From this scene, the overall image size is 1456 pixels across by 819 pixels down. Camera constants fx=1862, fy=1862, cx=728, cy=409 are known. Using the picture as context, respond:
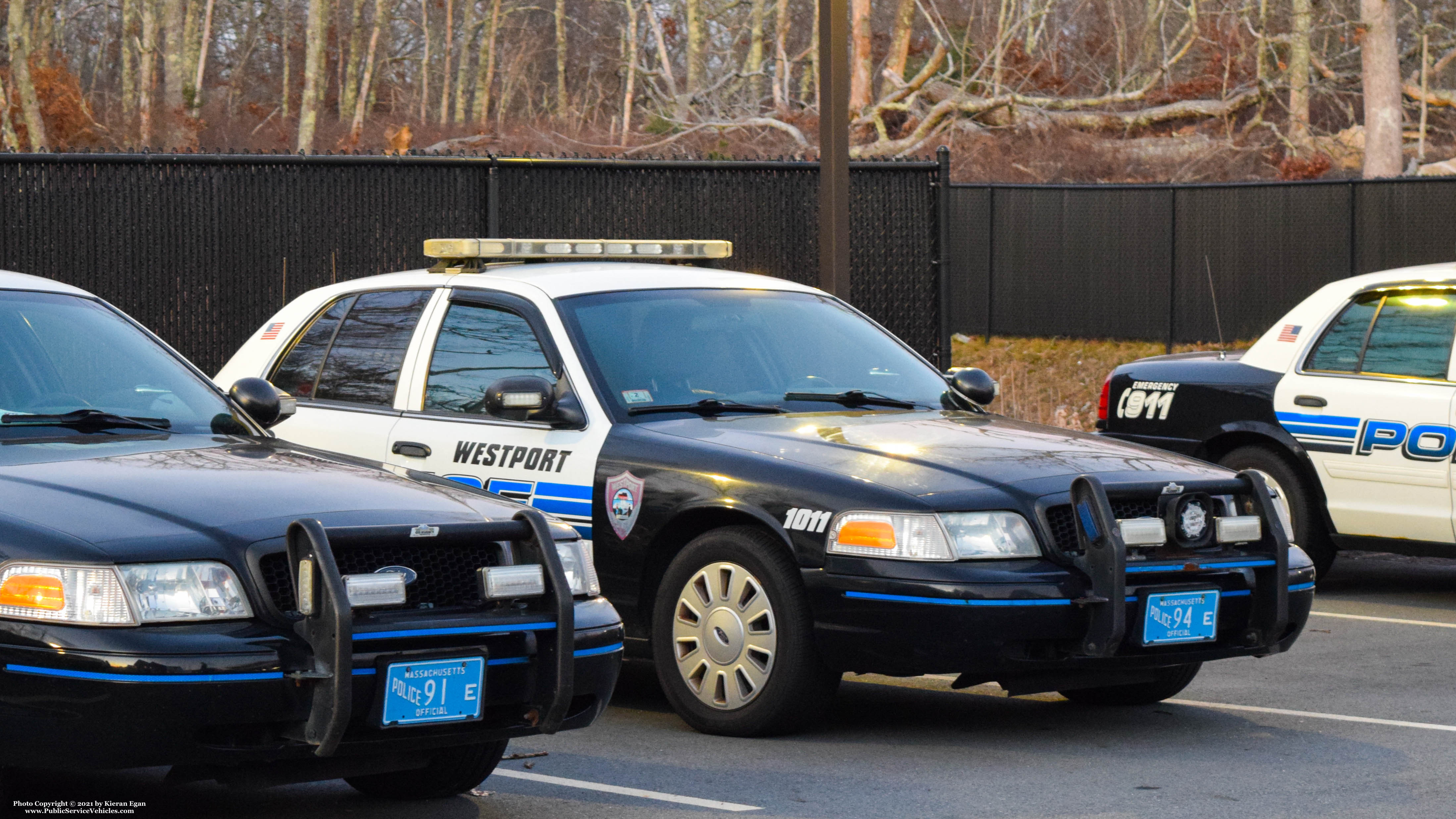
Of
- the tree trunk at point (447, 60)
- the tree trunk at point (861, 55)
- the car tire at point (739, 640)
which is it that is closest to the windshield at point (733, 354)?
the car tire at point (739, 640)

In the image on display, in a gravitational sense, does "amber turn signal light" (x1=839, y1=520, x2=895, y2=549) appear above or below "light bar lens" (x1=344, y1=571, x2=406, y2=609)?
below

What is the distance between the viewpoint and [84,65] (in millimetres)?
59594

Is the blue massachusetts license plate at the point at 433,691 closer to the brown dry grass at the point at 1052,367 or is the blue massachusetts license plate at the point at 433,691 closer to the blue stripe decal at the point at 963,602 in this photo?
the blue stripe decal at the point at 963,602

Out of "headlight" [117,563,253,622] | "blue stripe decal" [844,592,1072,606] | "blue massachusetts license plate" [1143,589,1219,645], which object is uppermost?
"headlight" [117,563,253,622]

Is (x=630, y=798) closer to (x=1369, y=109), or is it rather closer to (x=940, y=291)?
(x=940, y=291)

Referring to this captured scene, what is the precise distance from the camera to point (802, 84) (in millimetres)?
43750

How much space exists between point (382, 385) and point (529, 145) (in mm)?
32995

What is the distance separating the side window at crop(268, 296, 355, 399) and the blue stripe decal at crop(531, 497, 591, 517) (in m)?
1.53

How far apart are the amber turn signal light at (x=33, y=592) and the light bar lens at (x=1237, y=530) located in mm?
3694

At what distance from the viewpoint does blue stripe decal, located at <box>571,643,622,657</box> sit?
4.71 m

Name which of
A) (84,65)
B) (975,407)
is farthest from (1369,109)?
(84,65)

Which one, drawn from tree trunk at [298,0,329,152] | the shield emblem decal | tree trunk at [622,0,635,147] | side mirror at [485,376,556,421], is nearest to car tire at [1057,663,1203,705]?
the shield emblem decal

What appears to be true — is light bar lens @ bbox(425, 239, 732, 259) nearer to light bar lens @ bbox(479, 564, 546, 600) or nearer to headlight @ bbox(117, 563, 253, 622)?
light bar lens @ bbox(479, 564, 546, 600)

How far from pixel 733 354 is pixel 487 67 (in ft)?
150
